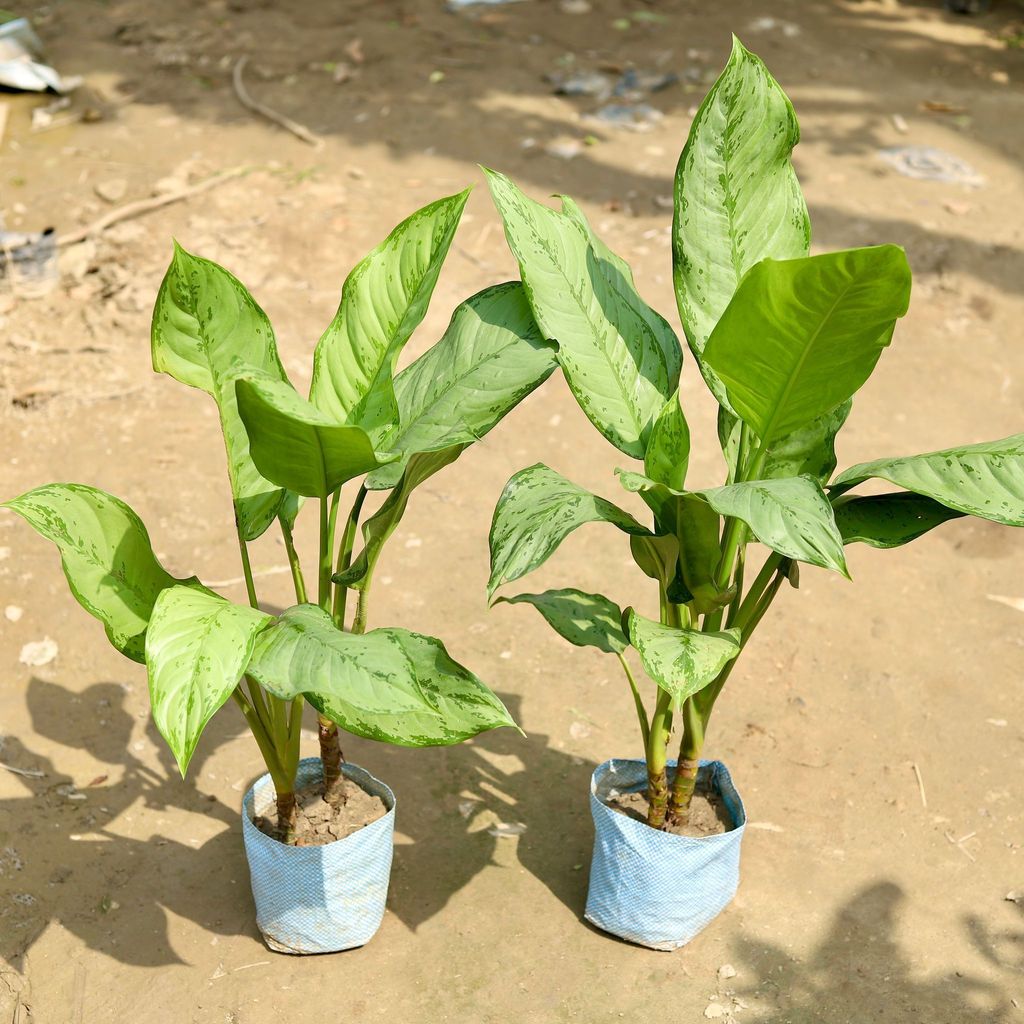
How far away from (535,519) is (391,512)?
1.06 ft

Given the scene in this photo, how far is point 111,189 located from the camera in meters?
4.86

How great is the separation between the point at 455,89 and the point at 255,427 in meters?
4.40

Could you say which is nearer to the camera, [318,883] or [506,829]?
[318,883]

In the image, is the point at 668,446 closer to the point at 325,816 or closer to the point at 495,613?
the point at 325,816

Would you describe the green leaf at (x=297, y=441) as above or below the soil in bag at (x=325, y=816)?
above

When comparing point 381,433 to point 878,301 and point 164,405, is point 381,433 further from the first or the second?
point 164,405

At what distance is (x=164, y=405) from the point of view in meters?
3.94

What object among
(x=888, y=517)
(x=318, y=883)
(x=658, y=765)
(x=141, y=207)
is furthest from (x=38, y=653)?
(x=141, y=207)

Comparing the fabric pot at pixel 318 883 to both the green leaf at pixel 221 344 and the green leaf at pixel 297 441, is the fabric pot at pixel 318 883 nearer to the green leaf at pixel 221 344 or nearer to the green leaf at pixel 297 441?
the green leaf at pixel 221 344

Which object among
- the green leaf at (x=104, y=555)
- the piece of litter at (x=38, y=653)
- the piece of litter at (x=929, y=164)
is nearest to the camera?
the green leaf at (x=104, y=555)

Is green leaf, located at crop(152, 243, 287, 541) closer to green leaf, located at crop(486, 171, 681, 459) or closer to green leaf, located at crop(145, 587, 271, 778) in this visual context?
green leaf, located at crop(145, 587, 271, 778)

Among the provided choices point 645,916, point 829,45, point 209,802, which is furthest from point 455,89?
point 645,916

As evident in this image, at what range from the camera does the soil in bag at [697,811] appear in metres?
2.38

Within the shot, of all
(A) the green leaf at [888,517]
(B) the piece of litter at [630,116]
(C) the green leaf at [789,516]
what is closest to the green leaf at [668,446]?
(C) the green leaf at [789,516]
